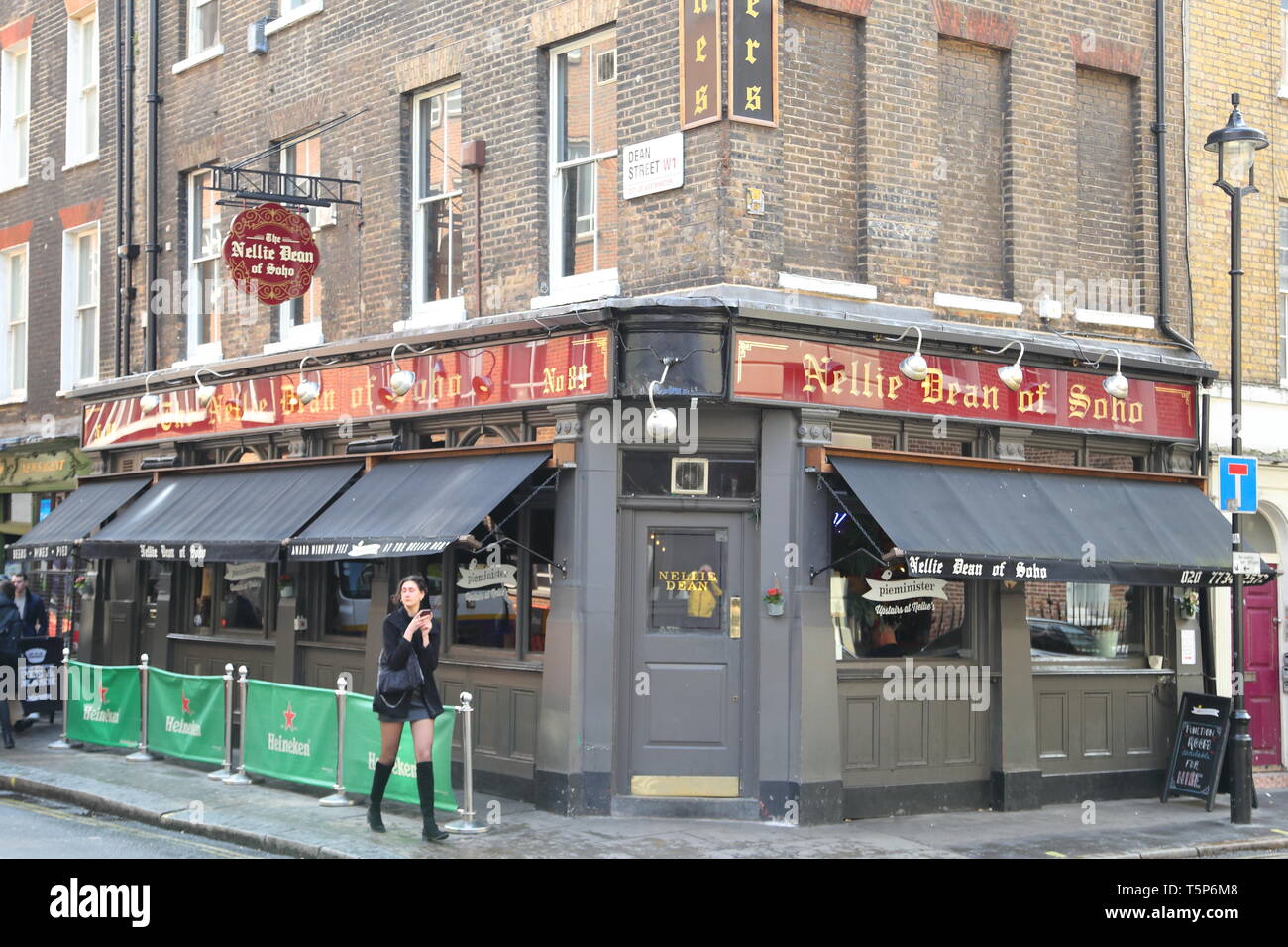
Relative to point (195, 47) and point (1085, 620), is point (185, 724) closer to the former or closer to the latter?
point (1085, 620)

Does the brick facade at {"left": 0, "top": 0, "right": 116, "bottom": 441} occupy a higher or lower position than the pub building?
higher

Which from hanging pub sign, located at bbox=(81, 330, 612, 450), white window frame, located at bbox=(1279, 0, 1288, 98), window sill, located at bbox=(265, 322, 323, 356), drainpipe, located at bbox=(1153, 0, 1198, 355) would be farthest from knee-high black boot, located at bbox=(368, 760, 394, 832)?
white window frame, located at bbox=(1279, 0, 1288, 98)

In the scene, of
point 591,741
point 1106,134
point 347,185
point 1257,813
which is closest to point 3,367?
point 347,185

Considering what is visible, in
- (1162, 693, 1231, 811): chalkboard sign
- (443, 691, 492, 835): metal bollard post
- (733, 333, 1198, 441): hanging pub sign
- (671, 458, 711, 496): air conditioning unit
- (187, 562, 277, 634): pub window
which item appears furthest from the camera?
(187, 562, 277, 634): pub window

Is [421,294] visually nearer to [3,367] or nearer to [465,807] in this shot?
[465,807]

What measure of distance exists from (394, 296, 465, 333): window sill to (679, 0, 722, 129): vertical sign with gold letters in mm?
3488

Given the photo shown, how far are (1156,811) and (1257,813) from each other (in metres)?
0.95

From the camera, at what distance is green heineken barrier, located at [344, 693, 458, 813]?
12078 millimetres

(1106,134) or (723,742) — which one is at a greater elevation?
(1106,134)

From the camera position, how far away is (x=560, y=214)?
14.6 m

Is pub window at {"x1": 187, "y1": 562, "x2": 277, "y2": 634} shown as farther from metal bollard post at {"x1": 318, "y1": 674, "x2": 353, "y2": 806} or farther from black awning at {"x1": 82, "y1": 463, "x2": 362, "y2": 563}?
metal bollard post at {"x1": 318, "y1": 674, "x2": 353, "y2": 806}

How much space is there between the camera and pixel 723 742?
43.4 feet

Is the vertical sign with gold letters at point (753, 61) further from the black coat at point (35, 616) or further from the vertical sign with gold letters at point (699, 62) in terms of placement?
the black coat at point (35, 616)

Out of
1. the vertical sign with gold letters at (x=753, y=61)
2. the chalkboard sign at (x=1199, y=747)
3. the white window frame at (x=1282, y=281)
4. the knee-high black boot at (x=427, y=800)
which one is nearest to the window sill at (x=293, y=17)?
the vertical sign with gold letters at (x=753, y=61)
